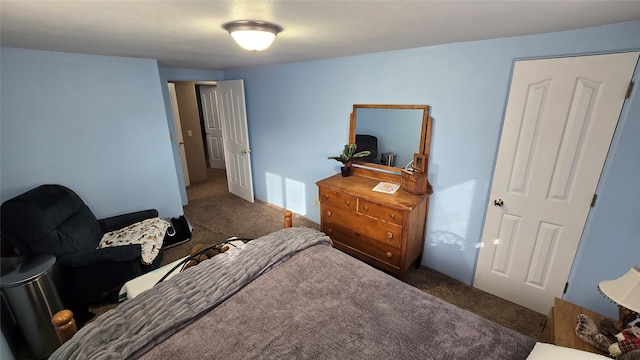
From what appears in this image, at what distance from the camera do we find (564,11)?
136cm

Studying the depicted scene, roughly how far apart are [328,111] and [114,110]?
2406 millimetres

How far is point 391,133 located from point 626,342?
6.93ft

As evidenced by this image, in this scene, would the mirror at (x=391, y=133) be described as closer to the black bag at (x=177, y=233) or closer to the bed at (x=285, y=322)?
the bed at (x=285, y=322)

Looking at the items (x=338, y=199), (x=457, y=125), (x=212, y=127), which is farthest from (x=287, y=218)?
(x=212, y=127)

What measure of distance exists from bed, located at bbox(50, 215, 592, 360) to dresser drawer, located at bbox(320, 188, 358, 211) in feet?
3.06

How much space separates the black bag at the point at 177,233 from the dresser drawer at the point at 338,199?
6.13 ft

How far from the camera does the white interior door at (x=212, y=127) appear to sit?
20.6 ft

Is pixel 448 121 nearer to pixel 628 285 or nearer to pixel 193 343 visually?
pixel 628 285

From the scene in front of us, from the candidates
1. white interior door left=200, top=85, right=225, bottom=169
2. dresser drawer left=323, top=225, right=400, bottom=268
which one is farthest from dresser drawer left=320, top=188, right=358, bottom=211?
white interior door left=200, top=85, right=225, bottom=169

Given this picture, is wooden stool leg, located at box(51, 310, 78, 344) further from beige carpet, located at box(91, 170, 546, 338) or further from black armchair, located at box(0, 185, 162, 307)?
beige carpet, located at box(91, 170, 546, 338)

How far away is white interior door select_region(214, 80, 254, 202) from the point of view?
4230 mm

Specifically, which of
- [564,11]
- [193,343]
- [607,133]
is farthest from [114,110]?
[607,133]

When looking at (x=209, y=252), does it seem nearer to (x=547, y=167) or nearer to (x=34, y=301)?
(x=34, y=301)

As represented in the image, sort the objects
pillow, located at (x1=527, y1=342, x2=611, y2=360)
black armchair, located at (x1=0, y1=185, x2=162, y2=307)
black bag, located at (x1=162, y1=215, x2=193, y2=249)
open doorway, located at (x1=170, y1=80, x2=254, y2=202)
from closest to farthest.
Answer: pillow, located at (x1=527, y1=342, x2=611, y2=360)
black armchair, located at (x1=0, y1=185, x2=162, y2=307)
black bag, located at (x1=162, y1=215, x2=193, y2=249)
open doorway, located at (x1=170, y1=80, x2=254, y2=202)
